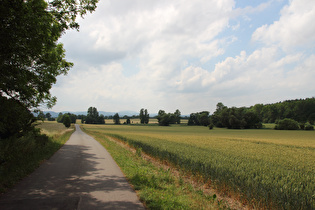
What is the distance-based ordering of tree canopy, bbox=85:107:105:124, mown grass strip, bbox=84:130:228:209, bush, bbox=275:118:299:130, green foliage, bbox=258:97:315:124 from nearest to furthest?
mown grass strip, bbox=84:130:228:209 → bush, bbox=275:118:299:130 → green foliage, bbox=258:97:315:124 → tree canopy, bbox=85:107:105:124

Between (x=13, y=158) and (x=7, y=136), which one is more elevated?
(x=7, y=136)

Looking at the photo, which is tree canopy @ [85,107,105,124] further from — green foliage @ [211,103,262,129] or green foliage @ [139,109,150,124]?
green foliage @ [211,103,262,129]

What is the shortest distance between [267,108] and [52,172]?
137537mm

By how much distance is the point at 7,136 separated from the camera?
13.8 m

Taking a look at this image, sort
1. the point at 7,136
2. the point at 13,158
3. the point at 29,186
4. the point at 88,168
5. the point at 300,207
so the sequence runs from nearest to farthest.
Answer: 1. the point at 300,207
2. the point at 29,186
3. the point at 88,168
4. the point at 13,158
5. the point at 7,136

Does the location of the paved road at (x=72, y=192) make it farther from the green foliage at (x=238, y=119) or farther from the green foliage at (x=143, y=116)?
the green foliage at (x=143, y=116)

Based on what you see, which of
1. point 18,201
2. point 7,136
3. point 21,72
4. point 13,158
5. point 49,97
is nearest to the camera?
point 18,201

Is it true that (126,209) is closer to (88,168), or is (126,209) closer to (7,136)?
(88,168)

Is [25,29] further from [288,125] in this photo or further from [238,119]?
[238,119]

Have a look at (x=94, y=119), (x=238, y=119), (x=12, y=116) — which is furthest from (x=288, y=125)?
(x=94, y=119)

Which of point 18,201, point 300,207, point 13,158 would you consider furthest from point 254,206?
point 13,158

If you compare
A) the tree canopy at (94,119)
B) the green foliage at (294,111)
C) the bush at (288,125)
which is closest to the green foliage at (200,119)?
the green foliage at (294,111)

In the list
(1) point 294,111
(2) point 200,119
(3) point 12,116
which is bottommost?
(3) point 12,116

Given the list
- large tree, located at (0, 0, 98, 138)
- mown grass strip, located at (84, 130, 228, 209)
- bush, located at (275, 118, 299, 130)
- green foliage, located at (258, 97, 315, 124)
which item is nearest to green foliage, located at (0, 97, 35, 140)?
large tree, located at (0, 0, 98, 138)
